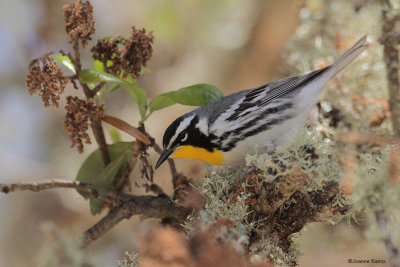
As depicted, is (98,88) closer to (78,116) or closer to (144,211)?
(78,116)

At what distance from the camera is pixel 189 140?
222cm

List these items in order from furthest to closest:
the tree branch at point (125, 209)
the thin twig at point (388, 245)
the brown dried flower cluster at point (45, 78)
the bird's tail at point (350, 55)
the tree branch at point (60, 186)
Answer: the bird's tail at point (350, 55), the tree branch at point (125, 209), the brown dried flower cluster at point (45, 78), the tree branch at point (60, 186), the thin twig at point (388, 245)

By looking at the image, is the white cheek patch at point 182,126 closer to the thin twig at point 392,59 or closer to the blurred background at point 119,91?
the blurred background at point 119,91

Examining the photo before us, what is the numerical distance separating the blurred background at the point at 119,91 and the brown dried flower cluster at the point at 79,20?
3.70ft

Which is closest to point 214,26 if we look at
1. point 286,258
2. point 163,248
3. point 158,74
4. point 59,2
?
point 158,74

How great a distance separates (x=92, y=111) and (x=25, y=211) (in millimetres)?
1633

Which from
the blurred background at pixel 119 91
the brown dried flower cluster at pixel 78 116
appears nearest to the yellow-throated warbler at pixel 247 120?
the brown dried flower cluster at pixel 78 116

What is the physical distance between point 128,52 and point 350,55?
1.10 m

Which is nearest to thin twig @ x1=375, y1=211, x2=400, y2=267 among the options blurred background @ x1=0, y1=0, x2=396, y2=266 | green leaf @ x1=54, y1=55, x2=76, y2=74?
green leaf @ x1=54, y1=55, x2=76, y2=74

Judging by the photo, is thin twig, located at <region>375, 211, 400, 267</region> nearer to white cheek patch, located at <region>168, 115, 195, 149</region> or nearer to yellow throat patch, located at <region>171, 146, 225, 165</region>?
yellow throat patch, located at <region>171, 146, 225, 165</region>

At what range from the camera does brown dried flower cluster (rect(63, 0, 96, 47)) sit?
1721 millimetres

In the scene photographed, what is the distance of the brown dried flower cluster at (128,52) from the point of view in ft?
5.96

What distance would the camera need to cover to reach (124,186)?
2035 mm

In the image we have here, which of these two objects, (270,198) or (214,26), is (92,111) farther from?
(214,26)
